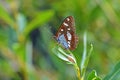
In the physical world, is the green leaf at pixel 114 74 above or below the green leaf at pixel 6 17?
below

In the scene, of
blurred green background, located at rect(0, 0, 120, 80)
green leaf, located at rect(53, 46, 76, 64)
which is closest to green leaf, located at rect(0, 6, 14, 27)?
blurred green background, located at rect(0, 0, 120, 80)

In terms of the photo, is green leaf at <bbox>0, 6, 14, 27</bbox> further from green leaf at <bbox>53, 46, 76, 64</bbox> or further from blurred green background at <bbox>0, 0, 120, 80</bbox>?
green leaf at <bbox>53, 46, 76, 64</bbox>

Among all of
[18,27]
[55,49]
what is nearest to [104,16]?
[18,27]

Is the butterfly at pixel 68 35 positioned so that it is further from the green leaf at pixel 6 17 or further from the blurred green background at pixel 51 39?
the green leaf at pixel 6 17

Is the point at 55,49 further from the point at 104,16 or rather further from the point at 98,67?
the point at 104,16

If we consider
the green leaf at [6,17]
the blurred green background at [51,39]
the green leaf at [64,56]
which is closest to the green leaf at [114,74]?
the green leaf at [64,56]

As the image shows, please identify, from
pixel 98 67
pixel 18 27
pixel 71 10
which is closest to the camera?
pixel 18 27
